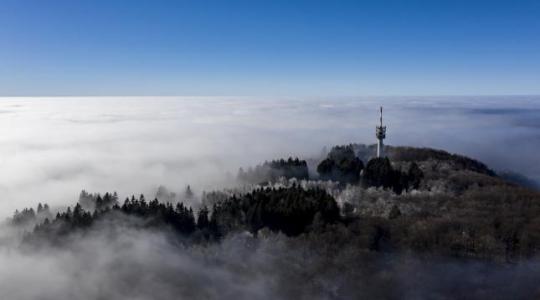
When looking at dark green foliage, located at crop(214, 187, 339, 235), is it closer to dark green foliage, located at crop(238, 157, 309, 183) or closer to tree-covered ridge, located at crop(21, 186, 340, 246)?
tree-covered ridge, located at crop(21, 186, 340, 246)

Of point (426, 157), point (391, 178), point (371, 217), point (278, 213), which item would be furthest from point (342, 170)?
point (278, 213)

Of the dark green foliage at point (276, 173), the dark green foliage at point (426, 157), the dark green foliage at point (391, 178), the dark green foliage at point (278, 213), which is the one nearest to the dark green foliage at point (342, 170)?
the dark green foliage at point (276, 173)

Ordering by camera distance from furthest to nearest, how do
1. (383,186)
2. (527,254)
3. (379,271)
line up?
(383,186)
(527,254)
(379,271)

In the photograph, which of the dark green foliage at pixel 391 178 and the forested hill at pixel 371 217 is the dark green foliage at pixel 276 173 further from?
the dark green foliage at pixel 391 178

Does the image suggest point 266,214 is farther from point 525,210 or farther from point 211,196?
point 525,210

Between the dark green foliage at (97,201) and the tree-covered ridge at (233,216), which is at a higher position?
the tree-covered ridge at (233,216)

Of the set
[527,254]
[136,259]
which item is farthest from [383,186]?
[136,259]

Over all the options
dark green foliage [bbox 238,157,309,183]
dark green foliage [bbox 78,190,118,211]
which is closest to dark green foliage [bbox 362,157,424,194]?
dark green foliage [bbox 238,157,309,183]

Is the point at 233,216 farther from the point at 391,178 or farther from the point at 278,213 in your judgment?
the point at 391,178
